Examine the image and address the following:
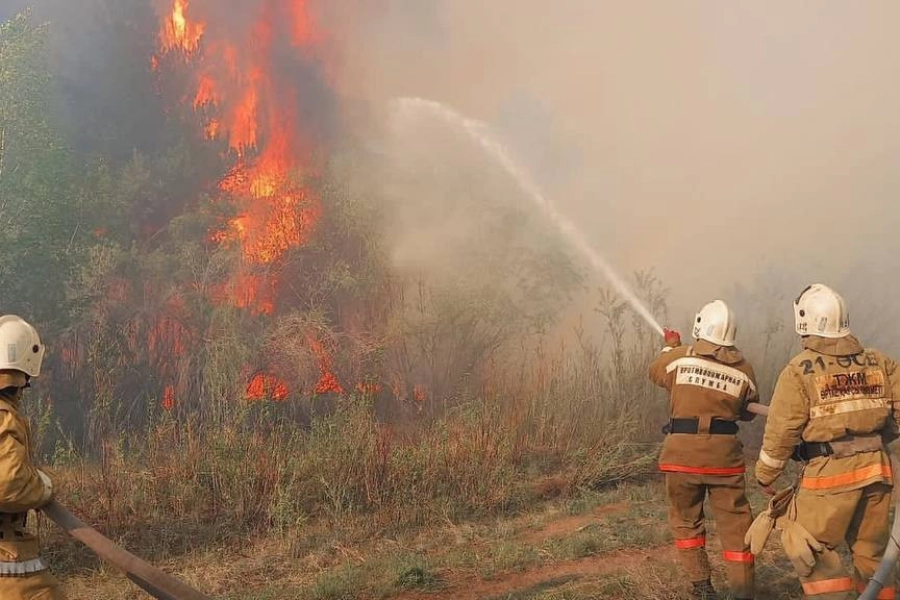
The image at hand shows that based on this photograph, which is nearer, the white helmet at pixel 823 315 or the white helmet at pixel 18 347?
the white helmet at pixel 18 347

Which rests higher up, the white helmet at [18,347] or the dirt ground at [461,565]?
the white helmet at [18,347]

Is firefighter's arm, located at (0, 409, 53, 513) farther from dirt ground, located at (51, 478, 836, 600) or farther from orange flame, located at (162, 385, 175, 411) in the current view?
orange flame, located at (162, 385, 175, 411)

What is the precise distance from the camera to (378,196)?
48.2 feet

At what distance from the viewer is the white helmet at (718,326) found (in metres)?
4.99

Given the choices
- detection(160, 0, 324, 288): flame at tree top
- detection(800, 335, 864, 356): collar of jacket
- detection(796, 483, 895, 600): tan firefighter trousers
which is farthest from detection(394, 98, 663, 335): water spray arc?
detection(796, 483, 895, 600): tan firefighter trousers

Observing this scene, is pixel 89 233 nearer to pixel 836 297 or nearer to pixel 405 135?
pixel 405 135

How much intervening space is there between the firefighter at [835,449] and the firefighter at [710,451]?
755 millimetres

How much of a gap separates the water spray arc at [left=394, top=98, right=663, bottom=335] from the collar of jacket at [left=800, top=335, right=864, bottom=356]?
424 inches

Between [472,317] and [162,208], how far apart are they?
7.23m

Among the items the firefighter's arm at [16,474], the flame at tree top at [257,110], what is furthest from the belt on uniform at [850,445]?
the flame at tree top at [257,110]

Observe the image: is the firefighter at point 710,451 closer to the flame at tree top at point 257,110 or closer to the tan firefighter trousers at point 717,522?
the tan firefighter trousers at point 717,522

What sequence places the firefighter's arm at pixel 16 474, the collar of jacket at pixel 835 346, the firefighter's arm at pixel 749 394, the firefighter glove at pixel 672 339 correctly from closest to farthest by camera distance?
the firefighter's arm at pixel 16 474
the collar of jacket at pixel 835 346
the firefighter's arm at pixel 749 394
the firefighter glove at pixel 672 339

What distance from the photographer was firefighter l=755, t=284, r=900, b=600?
3.92m

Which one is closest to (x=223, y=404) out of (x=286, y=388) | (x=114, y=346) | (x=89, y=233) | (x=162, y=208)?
(x=286, y=388)
